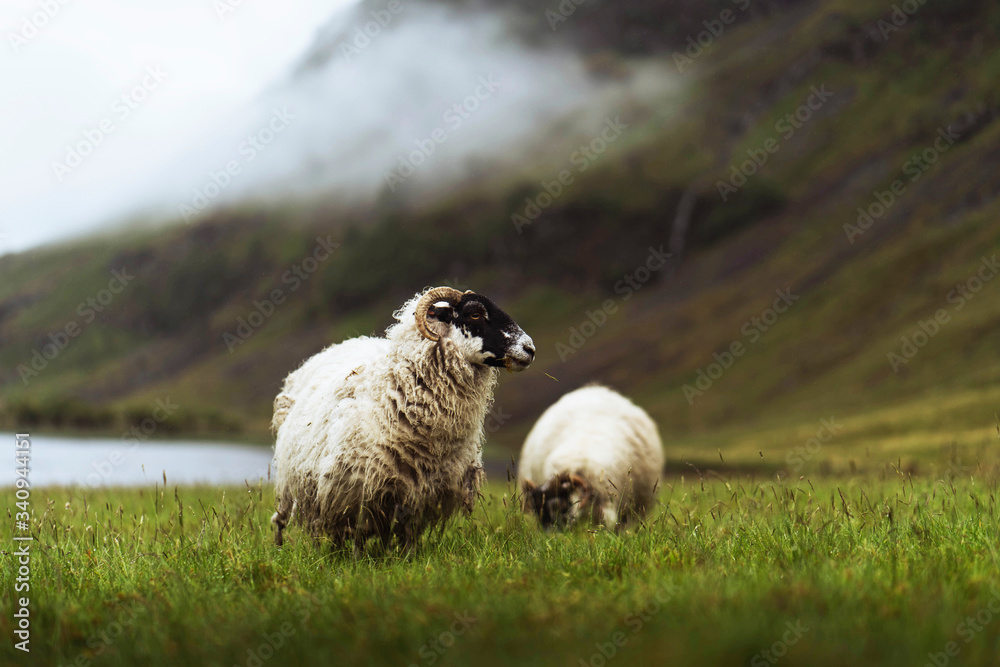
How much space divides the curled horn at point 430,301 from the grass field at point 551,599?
197 centimetres

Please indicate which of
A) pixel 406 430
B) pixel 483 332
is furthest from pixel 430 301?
pixel 406 430

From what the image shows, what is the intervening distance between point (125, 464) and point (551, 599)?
15285 millimetres

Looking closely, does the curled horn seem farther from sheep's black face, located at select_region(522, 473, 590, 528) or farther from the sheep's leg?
sheep's black face, located at select_region(522, 473, 590, 528)

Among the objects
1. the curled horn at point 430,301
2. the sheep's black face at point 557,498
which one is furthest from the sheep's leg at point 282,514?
the sheep's black face at point 557,498

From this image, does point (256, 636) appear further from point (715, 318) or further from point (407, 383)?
point (715, 318)

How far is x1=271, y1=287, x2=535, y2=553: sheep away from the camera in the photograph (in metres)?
6.80

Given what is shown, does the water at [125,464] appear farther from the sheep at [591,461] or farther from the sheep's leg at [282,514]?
the sheep at [591,461]

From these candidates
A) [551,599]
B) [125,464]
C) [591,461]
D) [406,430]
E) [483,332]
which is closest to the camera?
[551,599]

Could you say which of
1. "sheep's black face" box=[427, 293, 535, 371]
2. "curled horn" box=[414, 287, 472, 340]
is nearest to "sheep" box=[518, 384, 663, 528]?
"sheep's black face" box=[427, 293, 535, 371]

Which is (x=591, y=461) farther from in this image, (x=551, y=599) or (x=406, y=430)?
(x=551, y=599)

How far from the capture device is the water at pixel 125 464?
13.4 metres

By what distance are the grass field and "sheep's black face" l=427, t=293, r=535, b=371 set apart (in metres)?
1.61

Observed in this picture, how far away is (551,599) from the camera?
414cm

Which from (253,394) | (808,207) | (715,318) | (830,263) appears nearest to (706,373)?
(715,318)
